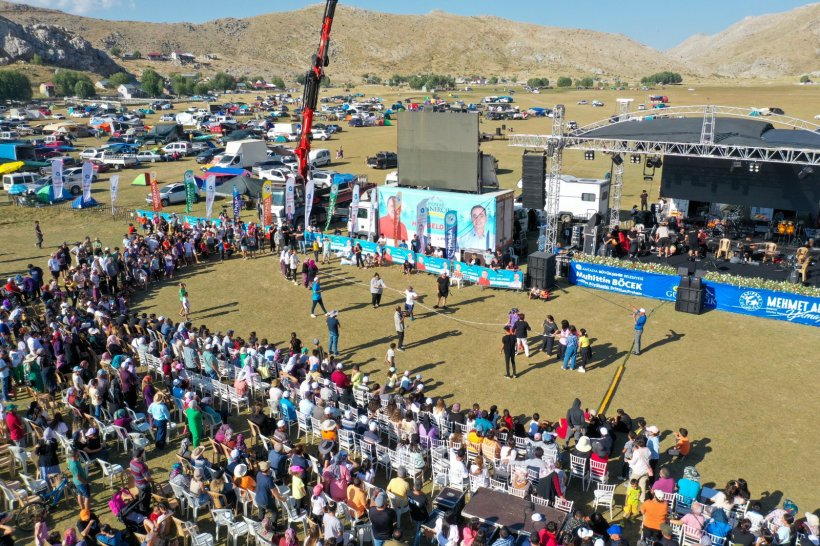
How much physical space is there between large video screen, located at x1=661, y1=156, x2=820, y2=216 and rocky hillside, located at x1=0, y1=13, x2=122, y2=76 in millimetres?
142756

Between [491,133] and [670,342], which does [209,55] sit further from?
[670,342]

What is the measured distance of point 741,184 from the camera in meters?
26.5

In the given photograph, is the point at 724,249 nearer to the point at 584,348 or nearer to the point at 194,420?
the point at 584,348

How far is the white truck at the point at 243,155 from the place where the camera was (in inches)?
1596

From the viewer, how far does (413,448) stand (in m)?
10.6

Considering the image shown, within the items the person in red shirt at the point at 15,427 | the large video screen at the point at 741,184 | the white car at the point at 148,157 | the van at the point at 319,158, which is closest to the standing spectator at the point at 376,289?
the person in red shirt at the point at 15,427

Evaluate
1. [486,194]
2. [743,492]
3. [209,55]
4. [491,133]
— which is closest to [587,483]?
[743,492]

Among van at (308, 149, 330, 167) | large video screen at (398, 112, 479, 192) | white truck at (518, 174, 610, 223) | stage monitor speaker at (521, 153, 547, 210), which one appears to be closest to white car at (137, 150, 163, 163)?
van at (308, 149, 330, 167)

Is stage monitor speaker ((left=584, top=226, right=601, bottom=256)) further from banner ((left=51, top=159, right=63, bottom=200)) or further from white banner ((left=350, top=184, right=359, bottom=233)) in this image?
banner ((left=51, top=159, right=63, bottom=200))

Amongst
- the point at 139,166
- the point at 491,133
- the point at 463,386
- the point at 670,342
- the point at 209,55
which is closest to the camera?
the point at 463,386

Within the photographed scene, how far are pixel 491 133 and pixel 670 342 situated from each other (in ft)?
157

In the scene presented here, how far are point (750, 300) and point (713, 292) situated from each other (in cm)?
103

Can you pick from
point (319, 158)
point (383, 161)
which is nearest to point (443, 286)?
point (383, 161)

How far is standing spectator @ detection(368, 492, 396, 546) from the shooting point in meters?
8.67
